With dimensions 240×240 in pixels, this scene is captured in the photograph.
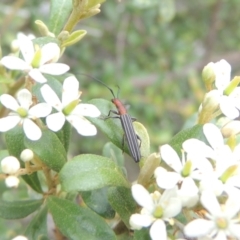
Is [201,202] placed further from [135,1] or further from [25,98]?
[135,1]

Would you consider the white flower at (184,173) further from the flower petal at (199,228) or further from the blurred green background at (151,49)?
the blurred green background at (151,49)

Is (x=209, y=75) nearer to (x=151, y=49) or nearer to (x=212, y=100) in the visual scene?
(x=212, y=100)

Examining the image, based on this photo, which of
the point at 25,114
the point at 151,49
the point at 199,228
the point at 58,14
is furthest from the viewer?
the point at 151,49

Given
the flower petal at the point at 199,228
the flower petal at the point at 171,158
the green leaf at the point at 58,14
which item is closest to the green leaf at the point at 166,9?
the green leaf at the point at 58,14

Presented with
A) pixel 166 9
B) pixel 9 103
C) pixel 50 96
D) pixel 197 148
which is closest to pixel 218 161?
pixel 197 148

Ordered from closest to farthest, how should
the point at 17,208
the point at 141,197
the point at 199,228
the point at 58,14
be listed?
the point at 199,228 → the point at 141,197 → the point at 17,208 → the point at 58,14

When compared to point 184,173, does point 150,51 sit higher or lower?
lower

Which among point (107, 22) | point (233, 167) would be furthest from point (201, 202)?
point (107, 22)
